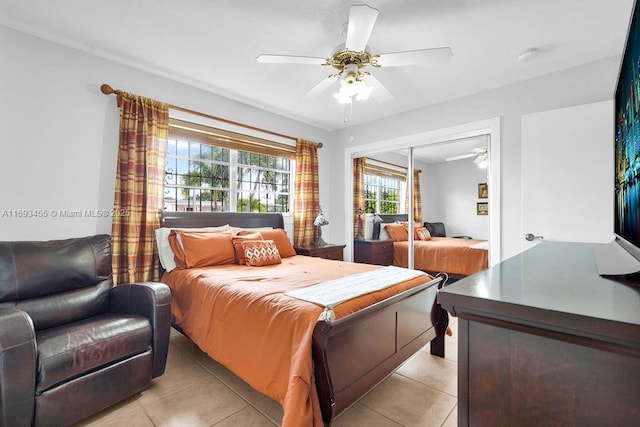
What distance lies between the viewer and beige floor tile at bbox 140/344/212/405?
6.33ft

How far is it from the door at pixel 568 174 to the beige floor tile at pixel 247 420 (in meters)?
2.74

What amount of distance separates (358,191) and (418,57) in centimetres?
260

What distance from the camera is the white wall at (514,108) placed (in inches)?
106

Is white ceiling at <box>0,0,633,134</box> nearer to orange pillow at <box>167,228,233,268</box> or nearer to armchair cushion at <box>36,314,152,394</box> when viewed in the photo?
orange pillow at <box>167,228,233,268</box>

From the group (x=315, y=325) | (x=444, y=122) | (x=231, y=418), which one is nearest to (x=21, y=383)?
(x=231, y=418)

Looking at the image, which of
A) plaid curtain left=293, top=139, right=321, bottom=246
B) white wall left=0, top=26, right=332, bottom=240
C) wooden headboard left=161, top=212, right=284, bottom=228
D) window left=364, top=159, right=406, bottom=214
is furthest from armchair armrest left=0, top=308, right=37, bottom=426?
window left=364, top=159, right=406, bottom=214

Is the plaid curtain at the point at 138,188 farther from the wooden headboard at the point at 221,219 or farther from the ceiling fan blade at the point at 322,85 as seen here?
the ceiling fan blade at the point at 322,85

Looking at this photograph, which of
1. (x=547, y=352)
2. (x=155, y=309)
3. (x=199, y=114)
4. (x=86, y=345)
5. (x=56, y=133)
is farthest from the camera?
(x=199, y=114)

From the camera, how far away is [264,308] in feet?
5.71

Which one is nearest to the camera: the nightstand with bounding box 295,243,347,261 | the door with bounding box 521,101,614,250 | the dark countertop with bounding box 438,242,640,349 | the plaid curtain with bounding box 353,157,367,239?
the dark countertop with bounding box 438,242,640,349

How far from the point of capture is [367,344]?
5.69 feet

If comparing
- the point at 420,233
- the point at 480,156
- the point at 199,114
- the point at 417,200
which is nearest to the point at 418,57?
the point at 480,156

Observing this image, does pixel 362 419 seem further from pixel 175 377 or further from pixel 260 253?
pixel 260 253

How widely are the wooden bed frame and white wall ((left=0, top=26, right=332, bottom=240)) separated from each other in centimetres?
240
